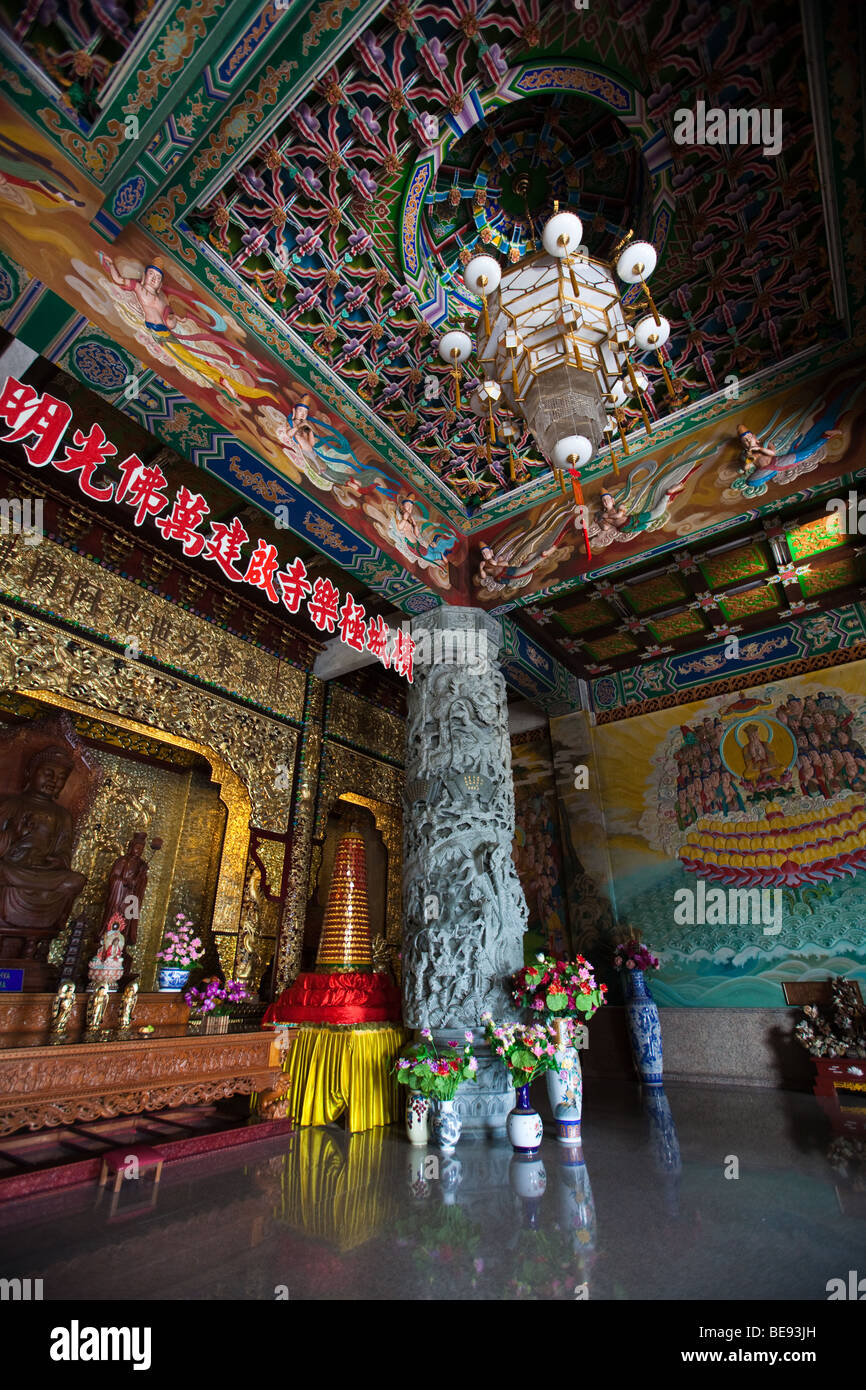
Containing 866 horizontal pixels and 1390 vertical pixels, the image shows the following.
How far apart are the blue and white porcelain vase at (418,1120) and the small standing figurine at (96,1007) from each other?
225cm

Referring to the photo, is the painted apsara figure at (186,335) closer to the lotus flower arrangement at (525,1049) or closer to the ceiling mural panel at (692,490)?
the ceiling mural panel at (692,490)

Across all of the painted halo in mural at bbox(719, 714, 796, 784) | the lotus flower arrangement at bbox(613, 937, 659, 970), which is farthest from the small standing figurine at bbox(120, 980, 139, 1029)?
the painted halo in mural at bbox(719, 714, 796, 784)

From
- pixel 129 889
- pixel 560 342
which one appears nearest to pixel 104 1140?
pixel 129 889

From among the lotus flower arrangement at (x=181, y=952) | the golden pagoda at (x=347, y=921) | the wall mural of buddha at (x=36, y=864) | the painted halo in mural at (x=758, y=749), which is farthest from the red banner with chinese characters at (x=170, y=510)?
the painted halo in mural at (x=758, y=749)

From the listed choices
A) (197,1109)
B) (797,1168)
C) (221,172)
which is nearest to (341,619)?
(221,172)

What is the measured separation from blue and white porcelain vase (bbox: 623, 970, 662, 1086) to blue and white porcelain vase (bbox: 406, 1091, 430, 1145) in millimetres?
3262

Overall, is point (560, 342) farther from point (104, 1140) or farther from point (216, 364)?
point (104, 1140)

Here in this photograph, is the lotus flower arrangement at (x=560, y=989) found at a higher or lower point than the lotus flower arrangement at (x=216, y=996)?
higher

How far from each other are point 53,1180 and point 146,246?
18.1 feet

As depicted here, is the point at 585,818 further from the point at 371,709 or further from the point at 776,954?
the point at 371,709

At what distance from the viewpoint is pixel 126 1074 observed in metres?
3.76

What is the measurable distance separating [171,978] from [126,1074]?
1.14 m

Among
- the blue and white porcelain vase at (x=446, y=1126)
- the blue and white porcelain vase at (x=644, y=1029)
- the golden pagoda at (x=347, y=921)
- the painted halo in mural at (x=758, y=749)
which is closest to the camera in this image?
the blue and white porcelain vase at (x=446, y=1126)

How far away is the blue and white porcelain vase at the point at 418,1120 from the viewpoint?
4.24m
